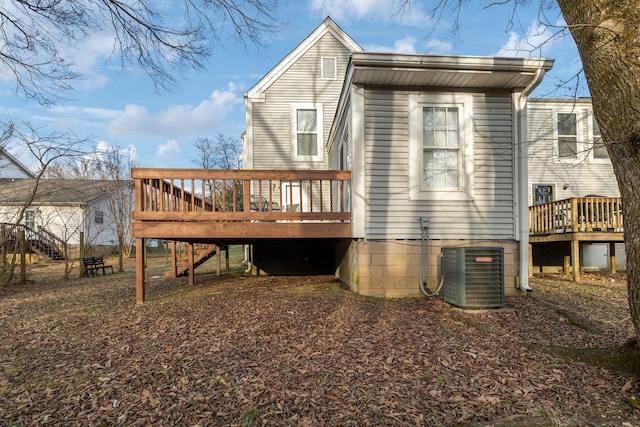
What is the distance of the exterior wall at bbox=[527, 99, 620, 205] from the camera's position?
11.6 m

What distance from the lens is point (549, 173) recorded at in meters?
11.7

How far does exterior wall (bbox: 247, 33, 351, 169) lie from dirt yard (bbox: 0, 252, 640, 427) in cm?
623

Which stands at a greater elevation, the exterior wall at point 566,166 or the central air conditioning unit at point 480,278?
the exterior wall at point 566,166

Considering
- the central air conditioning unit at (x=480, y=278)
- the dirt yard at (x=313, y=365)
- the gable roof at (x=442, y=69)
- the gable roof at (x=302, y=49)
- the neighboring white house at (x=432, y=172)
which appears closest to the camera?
the dirt yard at (x=313, y=365)

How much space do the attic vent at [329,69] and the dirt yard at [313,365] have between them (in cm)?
819

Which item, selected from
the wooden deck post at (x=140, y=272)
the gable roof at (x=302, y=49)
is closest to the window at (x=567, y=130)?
the gable roof at (x=302, y=49)

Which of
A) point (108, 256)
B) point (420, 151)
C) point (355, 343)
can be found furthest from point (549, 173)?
point (108, 256)

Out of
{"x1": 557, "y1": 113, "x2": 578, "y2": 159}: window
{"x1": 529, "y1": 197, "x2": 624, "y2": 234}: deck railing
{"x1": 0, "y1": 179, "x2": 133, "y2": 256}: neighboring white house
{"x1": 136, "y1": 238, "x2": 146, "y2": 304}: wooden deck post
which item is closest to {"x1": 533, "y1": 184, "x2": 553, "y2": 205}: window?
{"x1": 557, "y1": 113, "x2": 578, "y2": 159}: window

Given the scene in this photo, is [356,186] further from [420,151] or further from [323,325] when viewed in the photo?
[323,325]

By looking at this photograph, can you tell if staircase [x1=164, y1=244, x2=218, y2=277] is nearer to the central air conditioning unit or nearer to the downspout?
the central air conditioning unit

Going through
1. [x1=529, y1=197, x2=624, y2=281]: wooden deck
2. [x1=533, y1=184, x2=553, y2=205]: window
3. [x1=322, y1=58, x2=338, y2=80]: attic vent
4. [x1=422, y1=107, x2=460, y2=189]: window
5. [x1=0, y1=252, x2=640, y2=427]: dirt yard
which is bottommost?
[x1=0, y1=252, x2=640, y2=427]: dirt yard

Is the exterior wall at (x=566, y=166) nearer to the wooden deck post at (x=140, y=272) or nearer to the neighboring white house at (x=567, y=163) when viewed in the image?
the neighboring white house at (x=567, y=163)

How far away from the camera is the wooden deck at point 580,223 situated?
873cm

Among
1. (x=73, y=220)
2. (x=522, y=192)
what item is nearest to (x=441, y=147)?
(x=522, y=192)
